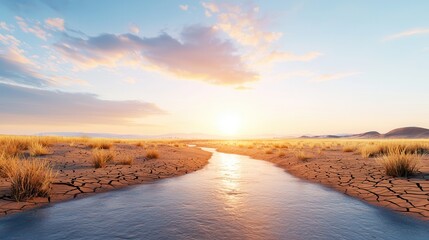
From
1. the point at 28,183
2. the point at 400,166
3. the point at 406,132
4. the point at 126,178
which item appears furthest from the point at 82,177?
the point at 406,132

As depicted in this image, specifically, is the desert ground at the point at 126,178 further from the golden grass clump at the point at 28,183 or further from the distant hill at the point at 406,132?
the distant hill at the point at 406,132

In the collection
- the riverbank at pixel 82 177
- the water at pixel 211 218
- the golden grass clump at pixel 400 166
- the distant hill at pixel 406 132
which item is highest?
the distant hill at pixel 406 132

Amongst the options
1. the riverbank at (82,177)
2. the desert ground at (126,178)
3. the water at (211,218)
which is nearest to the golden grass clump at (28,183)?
the desert ground at (126,178)

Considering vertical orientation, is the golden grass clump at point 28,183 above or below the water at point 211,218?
above

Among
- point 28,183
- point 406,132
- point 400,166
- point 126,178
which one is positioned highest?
point 406,132

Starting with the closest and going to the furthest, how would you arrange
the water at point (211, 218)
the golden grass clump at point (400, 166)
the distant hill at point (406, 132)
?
the water at point (211, 218)
the golden grass clump at point (400, 166)
the distant hill at point (406, 132)

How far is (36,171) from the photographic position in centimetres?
687

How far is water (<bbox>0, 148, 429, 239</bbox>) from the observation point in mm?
4770

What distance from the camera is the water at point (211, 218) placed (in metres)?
4.77

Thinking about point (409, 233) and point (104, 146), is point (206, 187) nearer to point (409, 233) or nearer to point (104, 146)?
point (409, 233)

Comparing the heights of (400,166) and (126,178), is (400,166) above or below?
above

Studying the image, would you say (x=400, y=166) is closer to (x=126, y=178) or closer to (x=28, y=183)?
(x=126, y=178)

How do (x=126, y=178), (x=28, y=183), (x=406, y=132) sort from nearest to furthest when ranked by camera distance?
(x=28, y=183), (x=126, y=178), (x=406, y=132)

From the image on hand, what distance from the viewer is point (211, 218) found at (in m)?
5.65
